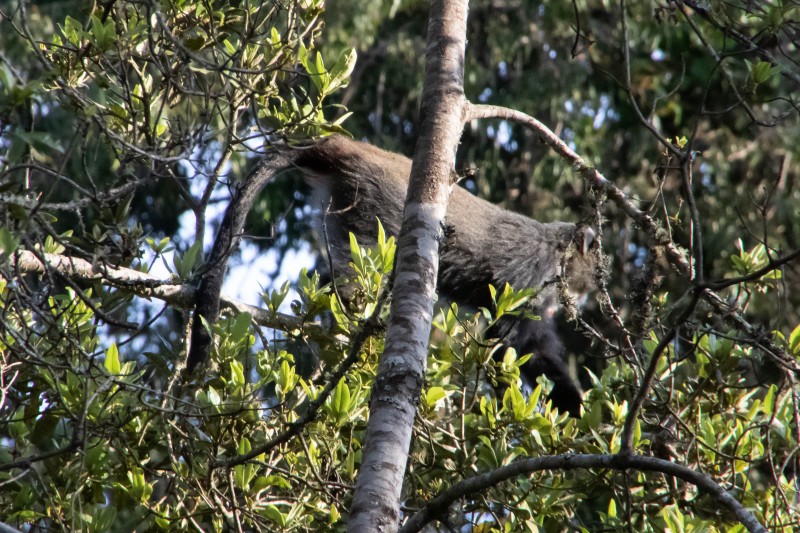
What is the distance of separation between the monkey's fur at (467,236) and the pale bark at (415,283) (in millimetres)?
1874

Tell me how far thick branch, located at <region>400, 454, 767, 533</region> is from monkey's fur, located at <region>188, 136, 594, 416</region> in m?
2.45

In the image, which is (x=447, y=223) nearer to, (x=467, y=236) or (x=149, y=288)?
(x=467, y=236)

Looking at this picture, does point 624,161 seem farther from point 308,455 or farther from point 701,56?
point 308,455

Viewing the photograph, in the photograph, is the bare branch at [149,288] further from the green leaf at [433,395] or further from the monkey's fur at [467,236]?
the monkey's fur at [467,236]

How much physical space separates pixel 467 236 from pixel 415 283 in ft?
9.43

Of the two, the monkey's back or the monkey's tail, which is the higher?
the monkey's back

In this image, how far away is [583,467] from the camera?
6.88ft

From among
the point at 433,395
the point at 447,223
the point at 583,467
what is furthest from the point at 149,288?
the point at 447,223

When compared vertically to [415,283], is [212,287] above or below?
above

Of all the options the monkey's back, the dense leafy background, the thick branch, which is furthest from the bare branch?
the monkey's back

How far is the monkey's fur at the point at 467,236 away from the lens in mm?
4945

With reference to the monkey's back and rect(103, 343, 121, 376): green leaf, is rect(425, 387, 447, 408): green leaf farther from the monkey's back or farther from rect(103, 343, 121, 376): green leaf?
the monkey's back

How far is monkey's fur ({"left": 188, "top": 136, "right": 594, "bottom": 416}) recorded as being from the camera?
4.95 meters

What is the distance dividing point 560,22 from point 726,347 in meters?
4.94
